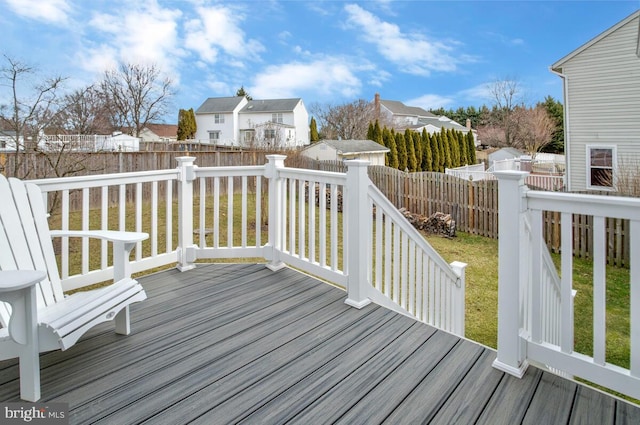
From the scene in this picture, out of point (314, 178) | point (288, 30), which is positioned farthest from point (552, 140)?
point (314, 178)

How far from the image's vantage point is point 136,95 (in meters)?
26.7

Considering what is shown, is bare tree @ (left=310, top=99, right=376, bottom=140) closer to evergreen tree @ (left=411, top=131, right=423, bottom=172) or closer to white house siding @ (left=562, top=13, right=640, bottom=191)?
evergreen tree @ (left=411, top=131, right=423, bottom=172)

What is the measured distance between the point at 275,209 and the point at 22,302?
2.24 metres

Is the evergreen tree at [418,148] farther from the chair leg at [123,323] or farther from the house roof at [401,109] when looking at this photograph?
the chair leg at [123,323]

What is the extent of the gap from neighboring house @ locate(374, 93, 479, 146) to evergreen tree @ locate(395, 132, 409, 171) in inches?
545

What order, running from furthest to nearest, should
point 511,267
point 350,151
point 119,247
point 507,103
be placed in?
point 507,103, point 350,151, point 119,247, point 511,267

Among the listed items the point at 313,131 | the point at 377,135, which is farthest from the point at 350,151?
the point at 313,131

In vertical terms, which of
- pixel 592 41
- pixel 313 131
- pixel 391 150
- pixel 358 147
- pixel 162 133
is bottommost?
pixel 391 150

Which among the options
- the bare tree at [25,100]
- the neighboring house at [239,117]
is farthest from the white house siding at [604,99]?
the neighboring house at [239,117]

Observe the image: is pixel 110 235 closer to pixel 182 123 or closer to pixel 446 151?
pixel 446 151

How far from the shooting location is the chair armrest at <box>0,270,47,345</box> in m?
1.67

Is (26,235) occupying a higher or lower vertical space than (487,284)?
higher

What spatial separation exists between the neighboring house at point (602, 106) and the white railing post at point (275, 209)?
396 inches

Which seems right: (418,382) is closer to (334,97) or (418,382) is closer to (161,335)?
(161,335)
